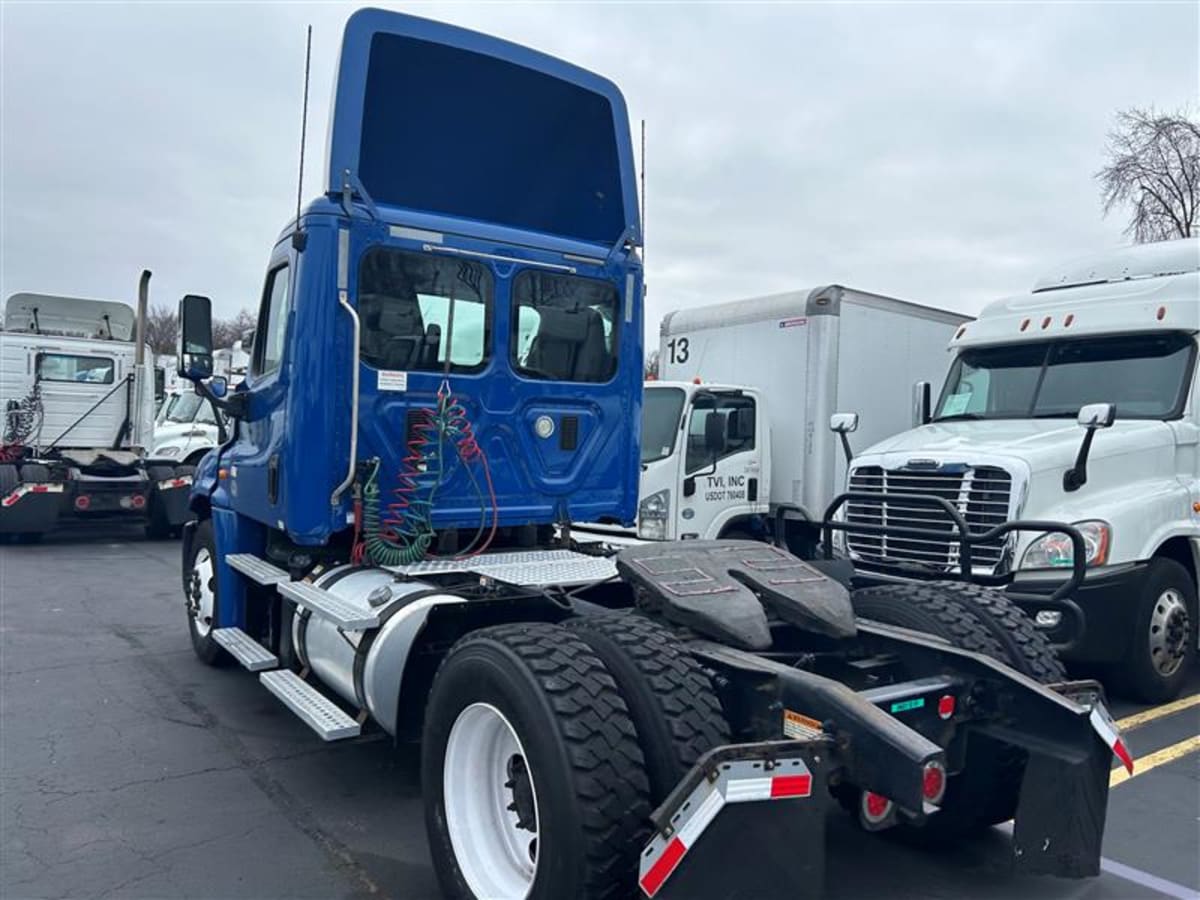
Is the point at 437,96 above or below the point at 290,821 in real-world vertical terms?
above

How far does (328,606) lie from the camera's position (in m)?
4.28

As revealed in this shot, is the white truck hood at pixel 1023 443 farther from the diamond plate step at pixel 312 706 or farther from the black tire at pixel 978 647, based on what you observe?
the diamond plate step at pixel 312 706

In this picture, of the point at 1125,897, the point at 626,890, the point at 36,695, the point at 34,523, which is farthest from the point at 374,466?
the point at 34,523

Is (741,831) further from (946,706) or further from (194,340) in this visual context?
(194,340)

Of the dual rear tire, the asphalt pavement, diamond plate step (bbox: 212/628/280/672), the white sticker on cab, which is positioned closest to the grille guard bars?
the asphalt pavement

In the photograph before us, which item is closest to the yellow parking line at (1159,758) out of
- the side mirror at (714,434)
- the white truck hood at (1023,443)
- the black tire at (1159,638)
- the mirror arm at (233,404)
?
the black tire at (1159,638)

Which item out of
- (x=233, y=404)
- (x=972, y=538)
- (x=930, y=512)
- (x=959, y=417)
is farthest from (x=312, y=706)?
(x=959, y=417)

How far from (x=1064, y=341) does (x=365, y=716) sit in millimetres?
6046

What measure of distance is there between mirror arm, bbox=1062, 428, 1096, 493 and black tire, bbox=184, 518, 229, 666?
572cm

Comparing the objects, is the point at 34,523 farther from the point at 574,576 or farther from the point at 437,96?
the point at 574,576

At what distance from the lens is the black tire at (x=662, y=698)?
281 cm

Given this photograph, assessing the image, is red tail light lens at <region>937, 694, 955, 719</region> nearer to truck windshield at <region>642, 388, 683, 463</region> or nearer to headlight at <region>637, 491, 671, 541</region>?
headlight at <region>637, 491, 671, 541</region>

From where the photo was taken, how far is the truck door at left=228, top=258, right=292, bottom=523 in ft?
16.5

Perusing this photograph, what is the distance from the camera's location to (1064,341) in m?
7.37
